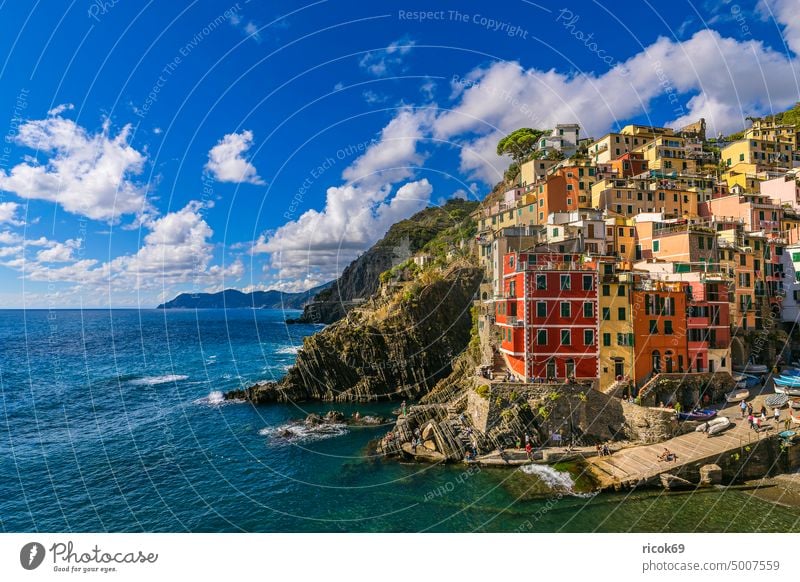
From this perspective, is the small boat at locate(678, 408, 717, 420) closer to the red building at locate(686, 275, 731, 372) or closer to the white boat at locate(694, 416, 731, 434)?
the white boat at locate(694, 416, 731, 434)

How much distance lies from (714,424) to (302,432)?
109 ft

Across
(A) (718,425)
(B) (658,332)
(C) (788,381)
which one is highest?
(B) (658,332)

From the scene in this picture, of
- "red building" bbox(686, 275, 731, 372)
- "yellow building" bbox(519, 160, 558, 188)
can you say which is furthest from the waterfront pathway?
"yellow building" bbox(519, 160, 558, 188)

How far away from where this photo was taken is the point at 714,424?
30.3 metres

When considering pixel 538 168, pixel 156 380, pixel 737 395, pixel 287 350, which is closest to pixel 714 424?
pixel 737 395

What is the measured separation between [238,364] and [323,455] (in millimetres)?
57058

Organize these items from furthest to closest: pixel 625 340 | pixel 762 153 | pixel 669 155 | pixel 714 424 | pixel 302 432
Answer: pixel 762 153 → pixel 669 155 → pixel 302 432 → pixel 625 340 → pixel 714 424

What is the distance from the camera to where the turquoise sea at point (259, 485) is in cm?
2467

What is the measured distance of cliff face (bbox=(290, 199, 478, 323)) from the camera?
12325cm

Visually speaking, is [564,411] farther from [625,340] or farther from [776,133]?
[776,133]

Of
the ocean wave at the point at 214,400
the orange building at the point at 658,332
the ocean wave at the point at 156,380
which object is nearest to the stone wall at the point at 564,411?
the orange building at the point at 658,332

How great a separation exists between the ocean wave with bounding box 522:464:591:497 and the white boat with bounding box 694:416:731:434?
10.5 metres
